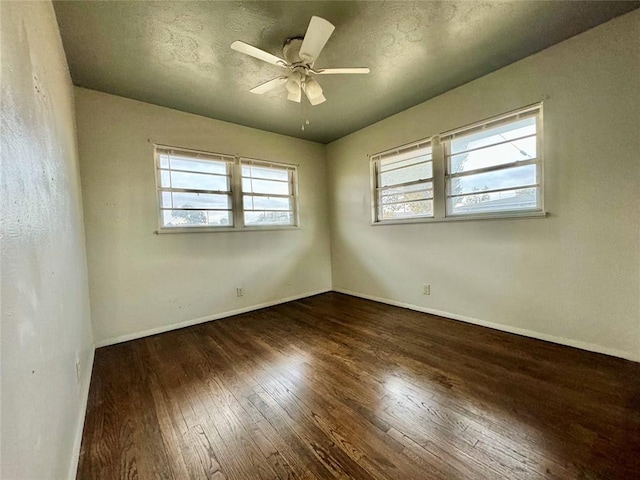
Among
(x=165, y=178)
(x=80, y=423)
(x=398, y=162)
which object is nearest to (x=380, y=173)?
(x=398, y=162)

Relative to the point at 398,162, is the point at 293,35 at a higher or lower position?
higher

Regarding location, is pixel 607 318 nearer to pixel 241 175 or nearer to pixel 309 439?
pixel 309 439

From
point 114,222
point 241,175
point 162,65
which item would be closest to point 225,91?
point 162,65

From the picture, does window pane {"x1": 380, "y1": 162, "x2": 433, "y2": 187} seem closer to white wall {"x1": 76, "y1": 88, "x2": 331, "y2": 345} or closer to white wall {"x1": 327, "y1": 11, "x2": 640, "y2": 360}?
white wall {"x1": 327, "y1": 11, "x2": 640, "y2": 360}

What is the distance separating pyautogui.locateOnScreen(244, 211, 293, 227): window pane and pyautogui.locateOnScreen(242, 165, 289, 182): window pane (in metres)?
0.53

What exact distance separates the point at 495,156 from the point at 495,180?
24cm

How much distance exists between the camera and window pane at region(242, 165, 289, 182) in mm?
3672

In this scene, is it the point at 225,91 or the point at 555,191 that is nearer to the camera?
the point at 555,191

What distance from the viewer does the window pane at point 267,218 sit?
369cm

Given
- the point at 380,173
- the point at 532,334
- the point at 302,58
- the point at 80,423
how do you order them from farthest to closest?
the point at 380,173
the point at 532,334
the point at 302,58
the point at 80,423

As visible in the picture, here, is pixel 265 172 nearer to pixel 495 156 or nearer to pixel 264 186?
pixel 264 186

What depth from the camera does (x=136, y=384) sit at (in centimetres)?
193

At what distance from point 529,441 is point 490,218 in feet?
6.49

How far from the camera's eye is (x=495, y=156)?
105 inches
